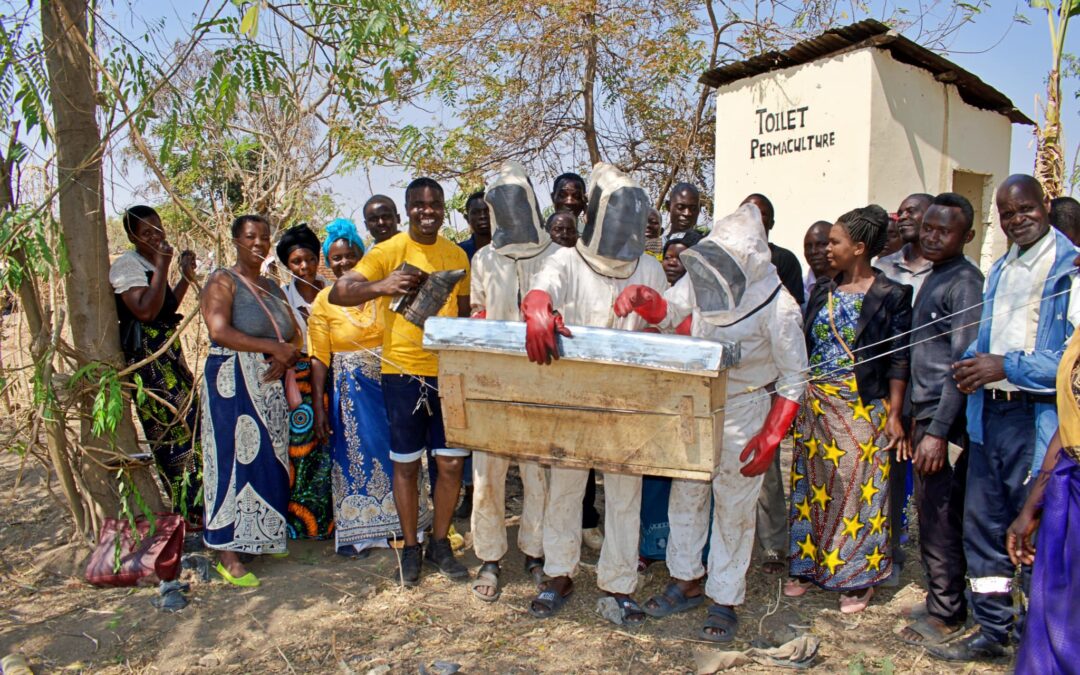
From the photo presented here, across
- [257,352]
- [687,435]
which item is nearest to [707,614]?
[687,435]

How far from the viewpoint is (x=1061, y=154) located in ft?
16.4

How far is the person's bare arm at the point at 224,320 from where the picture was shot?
390 centimetres

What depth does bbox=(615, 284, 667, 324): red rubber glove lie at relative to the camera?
326cm

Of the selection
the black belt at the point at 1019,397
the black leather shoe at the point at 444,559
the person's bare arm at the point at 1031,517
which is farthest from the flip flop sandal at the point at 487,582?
the black belt at the point at 1019,397

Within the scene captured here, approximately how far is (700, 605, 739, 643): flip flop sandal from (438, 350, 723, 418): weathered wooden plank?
46.7 inches

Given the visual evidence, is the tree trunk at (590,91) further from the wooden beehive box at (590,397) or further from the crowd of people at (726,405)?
the wooden beehive box at (590,397)

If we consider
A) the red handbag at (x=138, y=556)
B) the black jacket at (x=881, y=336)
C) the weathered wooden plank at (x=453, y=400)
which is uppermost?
the black jacket at (x=881, y=336)

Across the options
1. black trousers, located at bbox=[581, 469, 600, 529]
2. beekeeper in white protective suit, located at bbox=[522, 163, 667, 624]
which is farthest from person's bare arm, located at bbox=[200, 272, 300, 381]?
black trousers, located at bbox=[581, 469, 600, 529]

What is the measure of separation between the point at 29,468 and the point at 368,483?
3372 millimetres

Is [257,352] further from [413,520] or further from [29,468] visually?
[29,468]

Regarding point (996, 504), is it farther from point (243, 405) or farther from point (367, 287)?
point (243, 405)

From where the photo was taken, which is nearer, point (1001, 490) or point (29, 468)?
point (1001, 490)

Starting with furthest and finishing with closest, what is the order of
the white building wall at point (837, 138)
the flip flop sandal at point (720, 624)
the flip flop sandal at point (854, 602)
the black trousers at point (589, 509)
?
the white building wall at point (837, 138)
the black trousers at point (589, 509)
the flip flop sandal at point (854, 602)
the flip flop sandal at point (720, 624)

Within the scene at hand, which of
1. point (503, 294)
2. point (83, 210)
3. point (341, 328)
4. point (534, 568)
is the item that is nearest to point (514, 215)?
point (503, 294)
